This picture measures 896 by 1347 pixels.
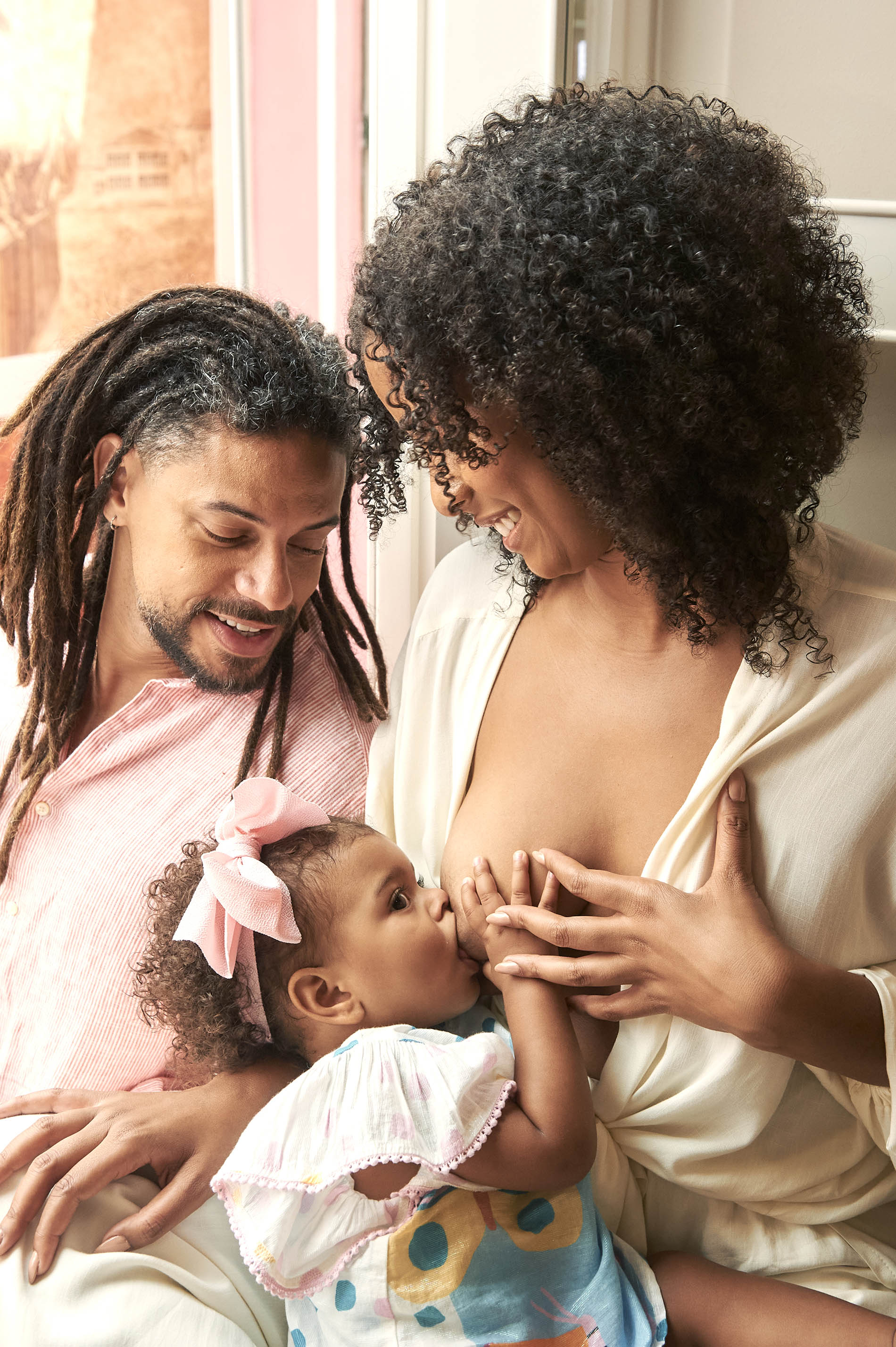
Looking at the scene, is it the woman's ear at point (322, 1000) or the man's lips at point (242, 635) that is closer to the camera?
the woman's ear at point (322, 1000)

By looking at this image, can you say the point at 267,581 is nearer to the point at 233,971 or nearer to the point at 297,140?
the point at 233,971

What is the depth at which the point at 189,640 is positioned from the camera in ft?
4.31

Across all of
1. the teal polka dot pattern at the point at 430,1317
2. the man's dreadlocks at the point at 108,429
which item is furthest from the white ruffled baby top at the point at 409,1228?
the man's dreadlocks at the point at 108,429

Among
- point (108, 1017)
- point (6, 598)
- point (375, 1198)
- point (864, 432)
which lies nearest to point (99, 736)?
point (6, 598)

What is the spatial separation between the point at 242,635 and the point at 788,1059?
742mm

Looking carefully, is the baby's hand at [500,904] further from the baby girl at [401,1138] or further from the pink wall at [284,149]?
the pink wall at [284,149]

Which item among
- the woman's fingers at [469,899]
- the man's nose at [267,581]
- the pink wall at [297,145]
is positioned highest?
the pink wall at [297,145]

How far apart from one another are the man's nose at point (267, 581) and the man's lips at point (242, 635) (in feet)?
0.15

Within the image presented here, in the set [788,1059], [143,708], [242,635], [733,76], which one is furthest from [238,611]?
[733,76]

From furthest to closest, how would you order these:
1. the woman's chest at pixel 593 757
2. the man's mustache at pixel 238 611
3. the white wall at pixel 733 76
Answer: the white wall at pixel 733 76 → the man's mustache at pixel 238 611 → the woman's chest at pixel 593 757

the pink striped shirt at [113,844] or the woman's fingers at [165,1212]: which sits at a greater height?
the pink striped shirt at [113,844]

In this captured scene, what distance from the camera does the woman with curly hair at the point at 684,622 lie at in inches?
38.9

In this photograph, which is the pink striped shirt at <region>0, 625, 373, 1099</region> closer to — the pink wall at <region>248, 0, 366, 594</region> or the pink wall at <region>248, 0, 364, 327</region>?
the pink wall at <region>248, 0, 366, 594</region>

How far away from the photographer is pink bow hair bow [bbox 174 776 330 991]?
112 centimetres
